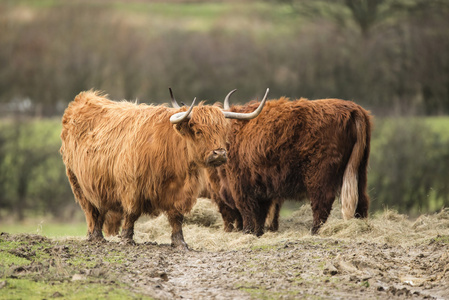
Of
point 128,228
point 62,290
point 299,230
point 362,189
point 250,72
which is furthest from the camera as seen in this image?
point 250,72

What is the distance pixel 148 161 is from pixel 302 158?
2.33m

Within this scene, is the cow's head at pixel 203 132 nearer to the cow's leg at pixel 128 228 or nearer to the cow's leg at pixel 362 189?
the cow's leg at pixel 128 228

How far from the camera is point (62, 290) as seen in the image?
545cm

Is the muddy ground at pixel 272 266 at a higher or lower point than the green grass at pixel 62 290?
lower

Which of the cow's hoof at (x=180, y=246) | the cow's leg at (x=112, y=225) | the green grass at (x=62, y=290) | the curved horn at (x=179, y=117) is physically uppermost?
the curved horn at (x=179, y=117)

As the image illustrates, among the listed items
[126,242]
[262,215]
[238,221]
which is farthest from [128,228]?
[238,221]

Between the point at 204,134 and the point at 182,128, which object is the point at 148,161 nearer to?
the point at 182,128

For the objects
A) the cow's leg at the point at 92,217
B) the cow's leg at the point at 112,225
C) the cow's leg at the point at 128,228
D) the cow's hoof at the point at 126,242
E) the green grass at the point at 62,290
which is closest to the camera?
the green grass at the point at 62,290

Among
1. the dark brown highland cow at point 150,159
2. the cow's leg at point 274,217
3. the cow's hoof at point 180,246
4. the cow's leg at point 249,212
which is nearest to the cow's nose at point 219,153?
the dark brown highland cow at point 150,159

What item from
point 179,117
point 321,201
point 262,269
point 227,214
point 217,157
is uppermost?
point 179,117

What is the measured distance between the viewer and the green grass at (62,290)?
5266 millimetres

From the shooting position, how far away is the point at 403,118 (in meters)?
20.2

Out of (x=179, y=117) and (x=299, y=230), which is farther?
(x=299, y=230)

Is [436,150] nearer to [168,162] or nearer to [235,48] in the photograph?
[235,48]
